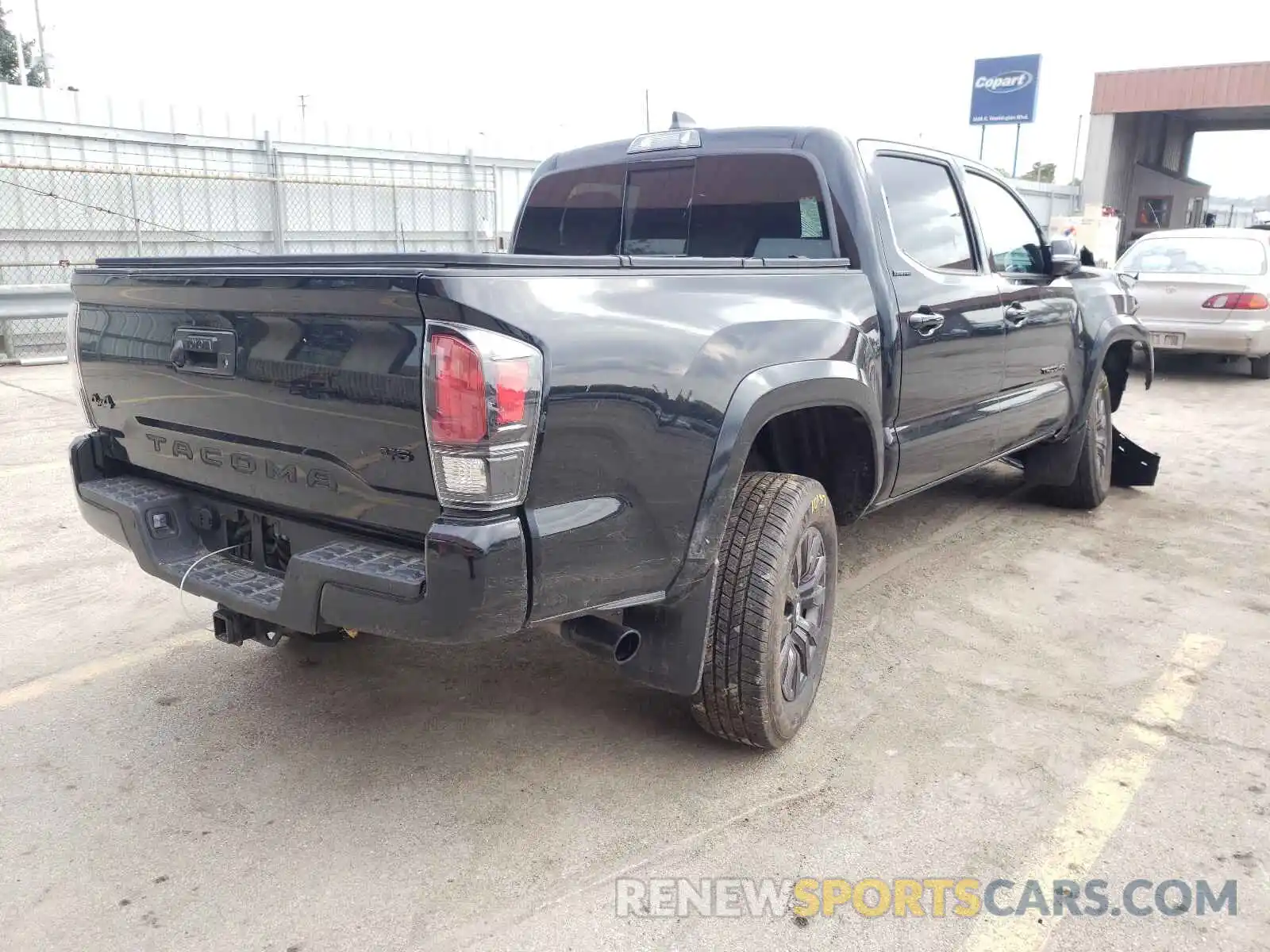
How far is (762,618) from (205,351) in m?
1.69

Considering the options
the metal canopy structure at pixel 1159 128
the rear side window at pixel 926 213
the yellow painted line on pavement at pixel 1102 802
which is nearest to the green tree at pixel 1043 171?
the metal canopy structure at pixel 1159 128

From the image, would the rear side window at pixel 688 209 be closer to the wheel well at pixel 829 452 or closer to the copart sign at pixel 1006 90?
the wheel well at pixel 829 452

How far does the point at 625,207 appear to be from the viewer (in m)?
4.14

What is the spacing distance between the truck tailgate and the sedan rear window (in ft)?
33.3

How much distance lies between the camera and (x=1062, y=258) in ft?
15.9

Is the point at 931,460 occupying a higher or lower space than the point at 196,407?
lower

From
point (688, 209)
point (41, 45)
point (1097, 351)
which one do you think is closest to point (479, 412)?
point (688, 209)

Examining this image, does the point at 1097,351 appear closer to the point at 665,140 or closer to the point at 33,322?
the point at 665,140

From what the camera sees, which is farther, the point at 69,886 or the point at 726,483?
the point at 726,483

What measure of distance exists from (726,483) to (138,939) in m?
1.78

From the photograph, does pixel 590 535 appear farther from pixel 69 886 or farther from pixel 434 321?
pixel 69 886

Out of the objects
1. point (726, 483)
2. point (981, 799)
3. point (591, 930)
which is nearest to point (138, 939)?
point (591, 930)

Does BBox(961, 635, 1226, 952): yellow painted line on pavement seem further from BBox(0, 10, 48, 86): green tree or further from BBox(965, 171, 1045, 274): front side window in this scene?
BBox(0, 10, 48, 86): green tree

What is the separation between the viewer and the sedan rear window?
10461 mm
